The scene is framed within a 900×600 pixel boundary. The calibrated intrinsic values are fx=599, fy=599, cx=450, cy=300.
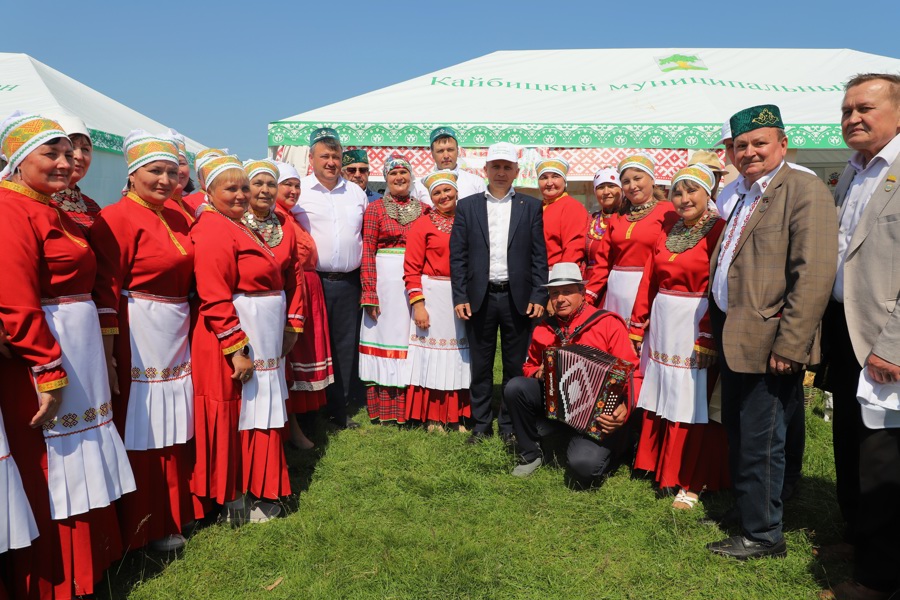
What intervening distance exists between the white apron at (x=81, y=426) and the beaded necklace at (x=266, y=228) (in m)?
1.31

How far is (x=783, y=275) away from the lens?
2.63 meters

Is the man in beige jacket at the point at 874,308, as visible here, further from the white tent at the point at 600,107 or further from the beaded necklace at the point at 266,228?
the white tent at the point at 600,107

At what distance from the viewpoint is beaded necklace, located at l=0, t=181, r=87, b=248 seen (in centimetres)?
228

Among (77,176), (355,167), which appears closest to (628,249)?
(355,167)

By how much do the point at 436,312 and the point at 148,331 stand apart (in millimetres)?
2243

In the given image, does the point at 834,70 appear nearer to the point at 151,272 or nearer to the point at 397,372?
the point at 397,372

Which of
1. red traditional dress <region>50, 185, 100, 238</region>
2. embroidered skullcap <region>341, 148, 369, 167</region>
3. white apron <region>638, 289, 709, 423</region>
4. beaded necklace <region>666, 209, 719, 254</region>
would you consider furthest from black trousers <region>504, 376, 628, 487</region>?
embroidered skullcap <region>341, 148, 369, 167</region>

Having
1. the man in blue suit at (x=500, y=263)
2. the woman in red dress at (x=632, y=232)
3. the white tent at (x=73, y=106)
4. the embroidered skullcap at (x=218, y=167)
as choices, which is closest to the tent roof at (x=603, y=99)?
the white tent at (x=73, y=106)

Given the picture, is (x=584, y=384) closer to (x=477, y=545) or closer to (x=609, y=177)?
(x=477, y=545)

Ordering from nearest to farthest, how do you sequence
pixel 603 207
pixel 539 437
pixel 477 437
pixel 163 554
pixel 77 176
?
pixel 77 176, pixel 163 554, pixel 539 437, pixel 477 437, pixel 603 207

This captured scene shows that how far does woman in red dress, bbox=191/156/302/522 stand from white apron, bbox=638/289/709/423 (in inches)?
86.3

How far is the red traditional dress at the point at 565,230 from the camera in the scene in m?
4.48

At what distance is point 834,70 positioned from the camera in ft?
33.3

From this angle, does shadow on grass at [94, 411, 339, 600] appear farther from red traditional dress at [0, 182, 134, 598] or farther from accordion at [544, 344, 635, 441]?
accordion at [544, 344, 635, 441]
